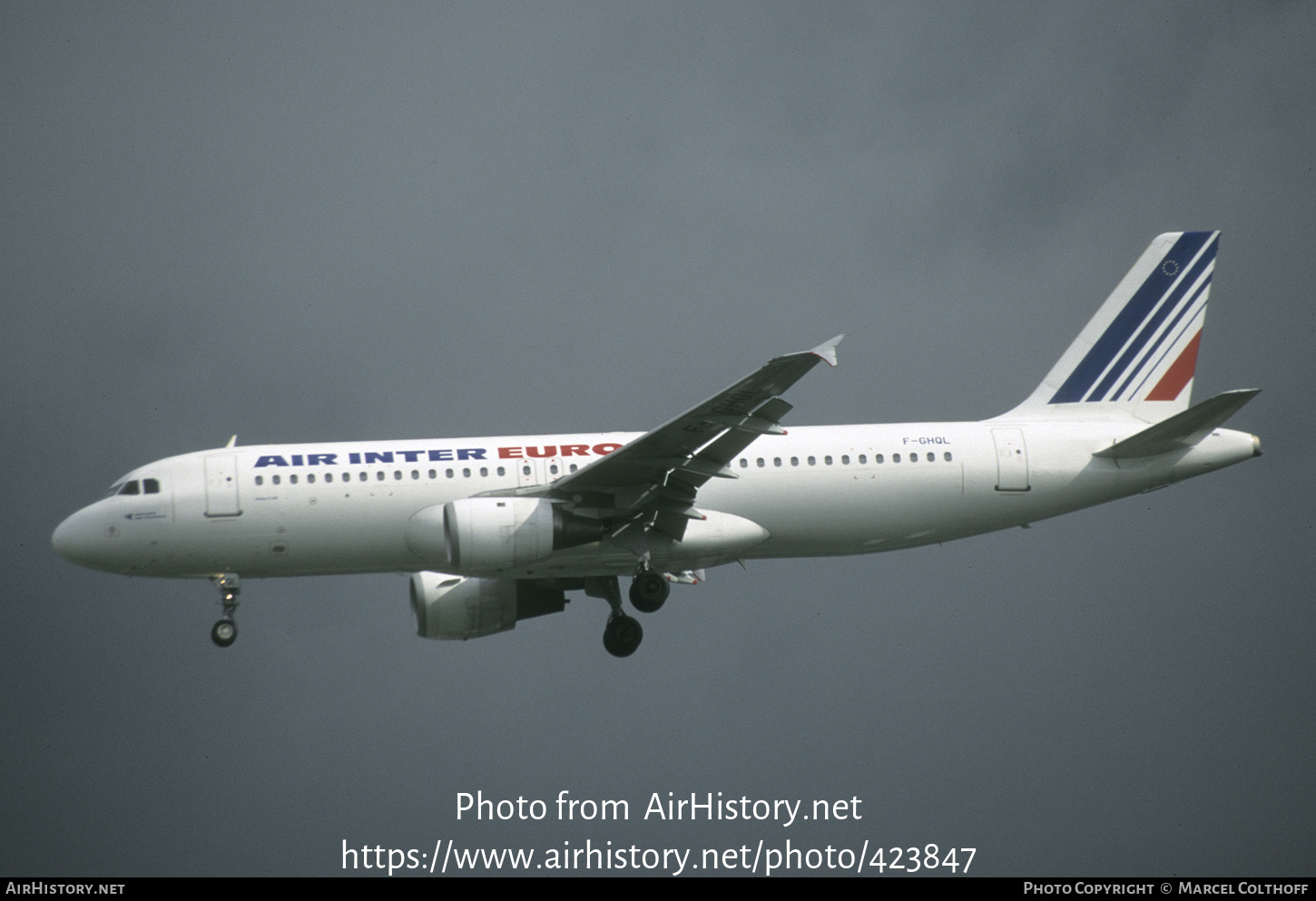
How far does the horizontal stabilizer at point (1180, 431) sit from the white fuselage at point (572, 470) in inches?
7.4

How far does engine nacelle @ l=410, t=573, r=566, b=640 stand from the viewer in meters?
29.5

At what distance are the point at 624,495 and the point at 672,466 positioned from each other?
1.11 metres

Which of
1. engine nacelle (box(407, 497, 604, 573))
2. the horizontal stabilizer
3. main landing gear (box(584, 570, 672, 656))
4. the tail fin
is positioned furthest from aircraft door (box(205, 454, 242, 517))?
the horizontal stabilizer

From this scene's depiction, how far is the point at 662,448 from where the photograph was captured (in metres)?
24.9

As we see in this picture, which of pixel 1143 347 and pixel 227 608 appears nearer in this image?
pixel 227 608

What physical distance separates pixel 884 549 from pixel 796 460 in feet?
7.90

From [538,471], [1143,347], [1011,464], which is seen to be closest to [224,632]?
[538,471]

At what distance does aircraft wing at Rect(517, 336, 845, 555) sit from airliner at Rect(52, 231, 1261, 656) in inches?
1.5

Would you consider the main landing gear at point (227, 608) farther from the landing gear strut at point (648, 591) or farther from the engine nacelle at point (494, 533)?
the landing gear strut at point (648, 591)

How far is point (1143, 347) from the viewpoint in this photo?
30.3m

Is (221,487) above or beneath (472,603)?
above

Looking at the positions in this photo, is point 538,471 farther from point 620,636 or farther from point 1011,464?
point 1011,464

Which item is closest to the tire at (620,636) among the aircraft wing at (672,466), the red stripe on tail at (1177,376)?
the aircraft wing at (672,466)

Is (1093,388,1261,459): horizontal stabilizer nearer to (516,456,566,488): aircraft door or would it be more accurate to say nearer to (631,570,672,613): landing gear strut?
(631,570,672,613): landing gear strut
